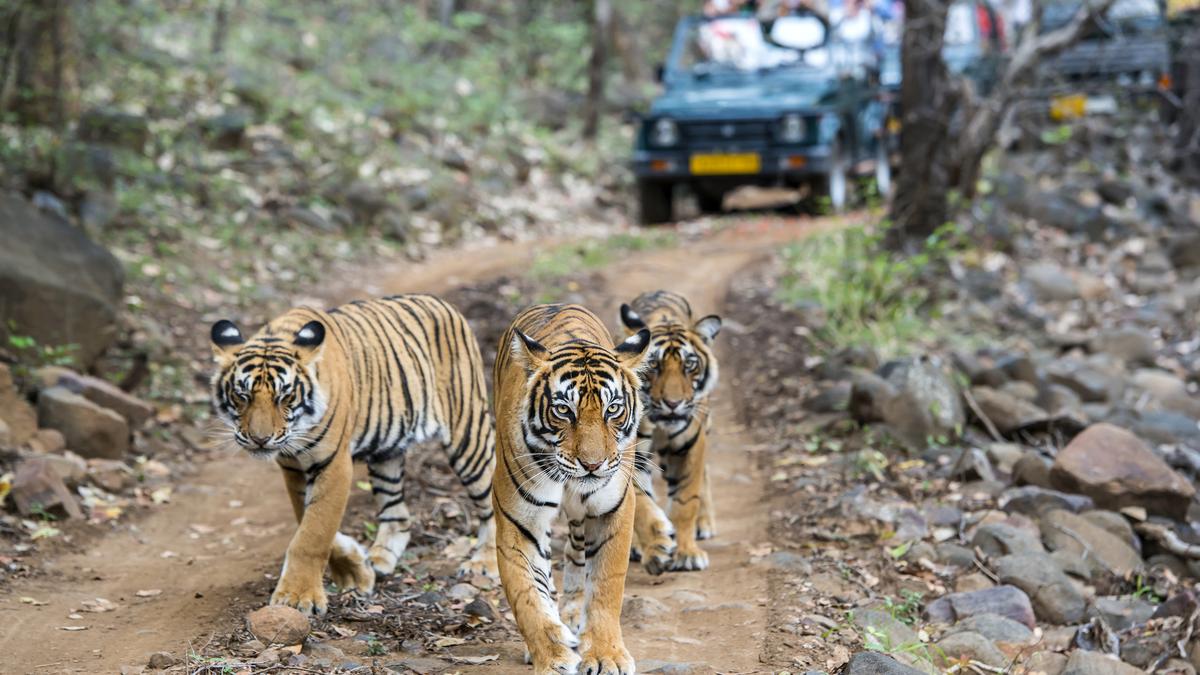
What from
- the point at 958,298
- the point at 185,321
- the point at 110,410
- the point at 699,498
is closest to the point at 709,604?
the point at 699,498

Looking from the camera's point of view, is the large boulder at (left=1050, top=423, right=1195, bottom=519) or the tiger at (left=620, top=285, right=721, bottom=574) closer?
the tiger at (left=620, top=285, right=721, bottom=574)

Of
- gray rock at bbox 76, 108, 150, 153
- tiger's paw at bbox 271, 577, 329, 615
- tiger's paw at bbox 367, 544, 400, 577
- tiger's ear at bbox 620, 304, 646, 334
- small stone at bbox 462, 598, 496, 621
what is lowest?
tiger's paw at bbox 367, 544, 400, 577

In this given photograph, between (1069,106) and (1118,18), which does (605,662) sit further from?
(1069,106)

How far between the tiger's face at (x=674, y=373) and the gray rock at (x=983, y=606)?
143 cm

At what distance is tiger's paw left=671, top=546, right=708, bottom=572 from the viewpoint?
239 inches

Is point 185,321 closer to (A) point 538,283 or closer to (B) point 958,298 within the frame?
(A) point 538,283

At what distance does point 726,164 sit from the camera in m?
16.1

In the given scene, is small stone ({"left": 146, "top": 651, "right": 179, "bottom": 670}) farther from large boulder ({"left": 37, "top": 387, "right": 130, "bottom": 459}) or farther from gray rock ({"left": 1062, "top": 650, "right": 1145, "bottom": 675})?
gray rock ({"left": 1062, "top": 650, "right": 1145, "bottom": 675})

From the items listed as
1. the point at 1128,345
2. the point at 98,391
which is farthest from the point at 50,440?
the point at 1128,345

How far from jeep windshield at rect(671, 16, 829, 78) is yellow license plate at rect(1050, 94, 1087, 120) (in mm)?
3112

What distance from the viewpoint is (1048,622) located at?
624 centimetres

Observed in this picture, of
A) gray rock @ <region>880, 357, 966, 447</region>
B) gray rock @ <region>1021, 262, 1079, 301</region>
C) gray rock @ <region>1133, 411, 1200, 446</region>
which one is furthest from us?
gray rock @ <region>1021, 262, 1079, 301</region>

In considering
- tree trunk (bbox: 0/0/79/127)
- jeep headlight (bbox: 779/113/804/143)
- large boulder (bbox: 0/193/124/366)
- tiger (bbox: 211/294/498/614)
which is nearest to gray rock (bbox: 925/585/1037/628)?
tiger (bbox: 211/294/498/614)

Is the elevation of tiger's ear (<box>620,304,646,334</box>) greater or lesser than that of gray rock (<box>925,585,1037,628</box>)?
greater
